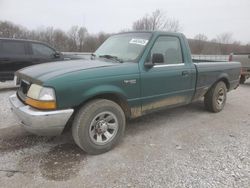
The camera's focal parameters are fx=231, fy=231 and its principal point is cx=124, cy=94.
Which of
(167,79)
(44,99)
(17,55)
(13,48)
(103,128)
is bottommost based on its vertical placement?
(103,128)

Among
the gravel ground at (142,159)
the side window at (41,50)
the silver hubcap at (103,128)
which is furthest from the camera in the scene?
the side window at (41,50)

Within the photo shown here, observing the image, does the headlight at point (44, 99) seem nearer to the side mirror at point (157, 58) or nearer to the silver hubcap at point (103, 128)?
the silver hubcap at point (103, 128)

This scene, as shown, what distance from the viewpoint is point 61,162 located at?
3158 millimetres

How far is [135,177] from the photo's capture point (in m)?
2.85

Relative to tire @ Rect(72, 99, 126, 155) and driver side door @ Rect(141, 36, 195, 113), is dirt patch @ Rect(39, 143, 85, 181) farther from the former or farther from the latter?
driver side door @ Rect(141, 36, 195, 113)

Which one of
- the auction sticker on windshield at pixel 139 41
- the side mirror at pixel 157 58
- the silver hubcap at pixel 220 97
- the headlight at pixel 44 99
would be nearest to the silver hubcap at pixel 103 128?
the headlight at pixel 44 99

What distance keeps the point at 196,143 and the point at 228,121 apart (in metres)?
1.62

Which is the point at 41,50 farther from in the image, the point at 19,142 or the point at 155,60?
the point at 155,60

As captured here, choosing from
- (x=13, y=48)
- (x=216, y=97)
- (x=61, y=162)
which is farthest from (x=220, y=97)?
(x=13, y=48)

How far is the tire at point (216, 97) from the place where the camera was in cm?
543

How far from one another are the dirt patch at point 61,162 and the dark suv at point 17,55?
17.8ft

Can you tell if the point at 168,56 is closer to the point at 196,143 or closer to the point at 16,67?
the point at 196,143

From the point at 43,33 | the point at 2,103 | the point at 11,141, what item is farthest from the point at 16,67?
the point at 43,33

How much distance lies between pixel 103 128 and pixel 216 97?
3.29 metres
